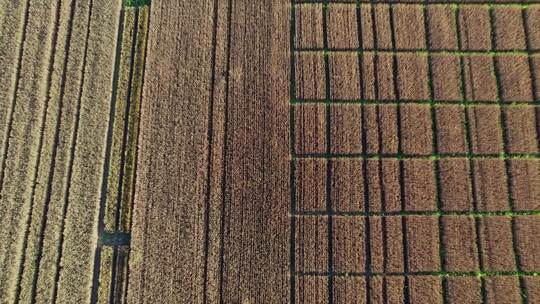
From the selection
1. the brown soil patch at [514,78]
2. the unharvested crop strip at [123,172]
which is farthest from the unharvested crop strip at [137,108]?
the brown soil patch at [514,78]

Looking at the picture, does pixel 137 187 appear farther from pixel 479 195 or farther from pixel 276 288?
pixel 479 195

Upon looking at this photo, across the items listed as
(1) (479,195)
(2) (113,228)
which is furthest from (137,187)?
(1) (479,195)

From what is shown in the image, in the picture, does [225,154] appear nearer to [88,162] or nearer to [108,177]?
[108,177]

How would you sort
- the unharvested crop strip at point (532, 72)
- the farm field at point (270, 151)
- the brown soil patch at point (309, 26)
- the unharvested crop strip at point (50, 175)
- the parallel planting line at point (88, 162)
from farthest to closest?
the brown soil patch at point (309, 26)
the unharvested crop strip at point (532, 72)
the farm field at point (270, 151)
the parallel planting line at point (88, 162)
the unharvested crop strip at point (50, 175)

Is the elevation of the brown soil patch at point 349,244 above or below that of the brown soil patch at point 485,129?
below

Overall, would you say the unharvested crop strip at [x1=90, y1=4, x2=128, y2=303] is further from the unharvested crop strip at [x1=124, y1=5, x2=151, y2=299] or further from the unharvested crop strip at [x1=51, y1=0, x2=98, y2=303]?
the unharvested crop strip at [x1=51, y1=0, x2=98, y2=303]

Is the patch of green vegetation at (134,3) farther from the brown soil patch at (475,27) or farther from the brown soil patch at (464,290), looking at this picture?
the brown soil patch at (464,290)

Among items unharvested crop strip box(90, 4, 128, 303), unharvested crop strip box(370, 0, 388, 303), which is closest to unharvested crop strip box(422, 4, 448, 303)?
unharvested crop strip box(370, 0, 388, 303)

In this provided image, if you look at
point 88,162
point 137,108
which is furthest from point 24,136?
point 137,108
